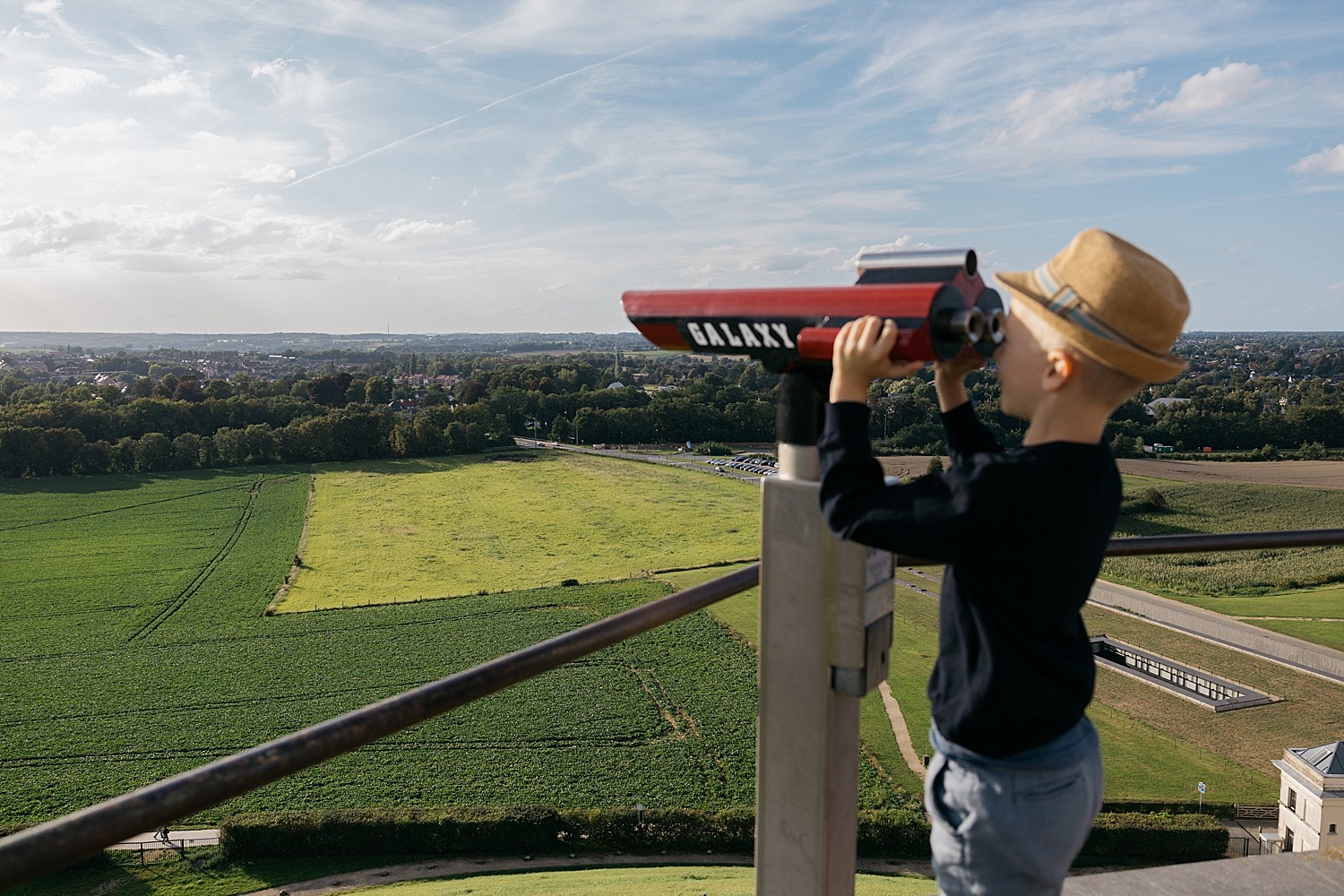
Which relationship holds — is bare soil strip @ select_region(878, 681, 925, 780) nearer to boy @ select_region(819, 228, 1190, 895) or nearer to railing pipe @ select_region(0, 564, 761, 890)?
boy @ select_region(819, 228, 1190, 895)

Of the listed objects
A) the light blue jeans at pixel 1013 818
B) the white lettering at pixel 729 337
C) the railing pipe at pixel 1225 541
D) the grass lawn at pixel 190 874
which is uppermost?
the white lettering at pixel 729 337

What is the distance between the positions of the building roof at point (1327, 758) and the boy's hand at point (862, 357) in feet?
31.4

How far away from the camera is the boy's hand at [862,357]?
1426 mm

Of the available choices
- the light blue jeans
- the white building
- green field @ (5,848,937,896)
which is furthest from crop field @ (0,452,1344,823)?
the light blue jeans

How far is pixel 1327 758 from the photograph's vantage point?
9.18 meters

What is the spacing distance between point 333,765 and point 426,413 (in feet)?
155

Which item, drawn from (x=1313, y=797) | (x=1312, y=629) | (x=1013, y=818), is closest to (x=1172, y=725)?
(x=1312, y=629)

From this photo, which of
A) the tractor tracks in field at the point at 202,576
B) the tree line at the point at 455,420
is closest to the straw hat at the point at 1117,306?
the tractor tracks in field at the point at 202,576

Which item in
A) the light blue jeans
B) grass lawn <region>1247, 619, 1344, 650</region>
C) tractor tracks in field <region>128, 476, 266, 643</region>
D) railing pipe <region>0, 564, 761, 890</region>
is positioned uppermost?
railing pipe <region>0, 564, 761, 890</region>

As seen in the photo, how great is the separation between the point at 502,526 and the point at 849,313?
47.2 m

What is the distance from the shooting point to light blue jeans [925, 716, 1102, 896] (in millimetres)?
1508

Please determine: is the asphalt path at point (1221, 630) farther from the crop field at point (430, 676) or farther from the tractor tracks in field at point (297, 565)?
the tractor tracks in field at point (297, 565)

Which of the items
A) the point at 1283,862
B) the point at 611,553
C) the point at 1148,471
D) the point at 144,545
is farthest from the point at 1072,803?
the point at 1148,471

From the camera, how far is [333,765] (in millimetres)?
22359
